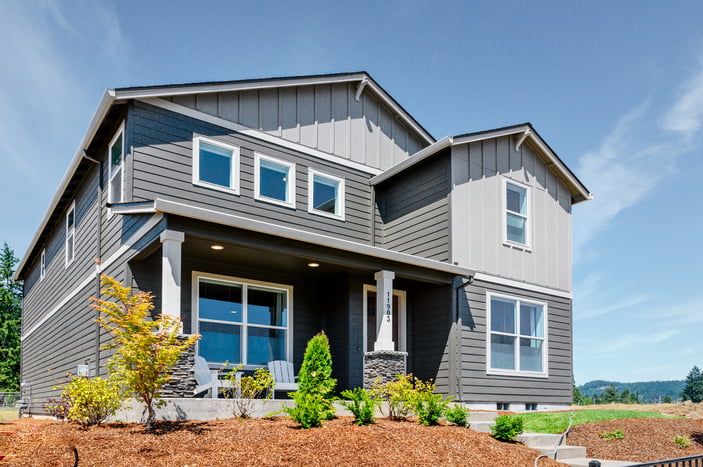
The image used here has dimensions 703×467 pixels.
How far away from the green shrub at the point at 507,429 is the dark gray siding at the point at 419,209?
14.2 feet

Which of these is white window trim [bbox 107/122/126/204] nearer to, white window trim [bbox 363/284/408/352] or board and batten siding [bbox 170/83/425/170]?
board and batten siding [bbox 170/83/425/170]

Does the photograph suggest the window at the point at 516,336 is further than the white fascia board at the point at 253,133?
Yes

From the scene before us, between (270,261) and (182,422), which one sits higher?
(270,261)

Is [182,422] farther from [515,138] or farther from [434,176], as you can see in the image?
[515,138]

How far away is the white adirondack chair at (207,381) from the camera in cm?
899

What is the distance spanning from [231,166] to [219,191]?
26.4 inches

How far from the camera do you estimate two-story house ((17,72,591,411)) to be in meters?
10.6

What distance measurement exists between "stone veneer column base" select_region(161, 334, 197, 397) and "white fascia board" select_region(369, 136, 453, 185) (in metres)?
6.65

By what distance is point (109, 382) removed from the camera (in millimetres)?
7859

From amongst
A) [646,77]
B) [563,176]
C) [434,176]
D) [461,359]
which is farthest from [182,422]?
[646,77]

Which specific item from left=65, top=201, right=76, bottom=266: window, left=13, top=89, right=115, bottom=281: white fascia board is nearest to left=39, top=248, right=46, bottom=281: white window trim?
left=13, top=89, right=115, bottom=281: white fascia board

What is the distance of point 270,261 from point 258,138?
8.76 feet

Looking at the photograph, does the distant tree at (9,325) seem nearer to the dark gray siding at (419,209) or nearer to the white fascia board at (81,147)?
the white fascia board at (81,147)

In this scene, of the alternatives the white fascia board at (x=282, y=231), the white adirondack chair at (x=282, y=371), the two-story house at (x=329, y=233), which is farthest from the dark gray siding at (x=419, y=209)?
the white adirondack chair at (x=282, y=371)
